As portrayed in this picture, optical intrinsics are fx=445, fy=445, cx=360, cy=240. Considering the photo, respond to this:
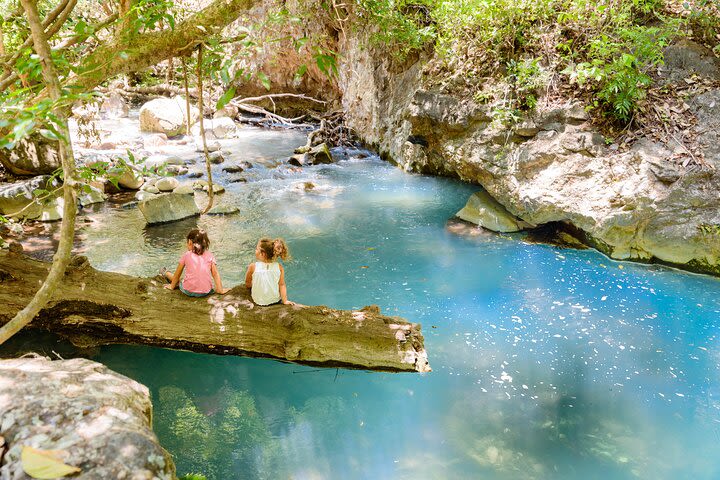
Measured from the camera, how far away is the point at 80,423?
1.92 meters

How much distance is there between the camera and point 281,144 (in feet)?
46.0

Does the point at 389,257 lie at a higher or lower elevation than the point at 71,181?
lower

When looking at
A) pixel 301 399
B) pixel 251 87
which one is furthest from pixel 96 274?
pixel 251 87

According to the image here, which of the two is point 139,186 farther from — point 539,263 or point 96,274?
point 539,263

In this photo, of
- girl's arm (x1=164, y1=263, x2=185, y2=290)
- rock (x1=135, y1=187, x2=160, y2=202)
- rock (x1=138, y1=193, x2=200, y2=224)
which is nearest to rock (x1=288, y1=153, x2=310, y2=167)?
rock (x1=135, y1=187, x2=160, y2=202)

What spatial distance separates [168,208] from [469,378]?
609 centimetres

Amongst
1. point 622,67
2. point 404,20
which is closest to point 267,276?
point 622,67

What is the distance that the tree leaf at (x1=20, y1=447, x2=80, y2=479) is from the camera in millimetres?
1650

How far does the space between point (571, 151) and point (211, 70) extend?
5.69 metres

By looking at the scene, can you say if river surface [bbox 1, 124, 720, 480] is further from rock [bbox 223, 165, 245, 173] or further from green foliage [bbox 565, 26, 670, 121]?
rock [bbox 223, 165, 245, 173]

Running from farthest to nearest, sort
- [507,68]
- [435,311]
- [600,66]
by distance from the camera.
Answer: [507,68]
[600,66]
[435,311]

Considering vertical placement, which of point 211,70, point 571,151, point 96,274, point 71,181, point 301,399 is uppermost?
point 211,70

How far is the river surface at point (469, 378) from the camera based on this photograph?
342 cm

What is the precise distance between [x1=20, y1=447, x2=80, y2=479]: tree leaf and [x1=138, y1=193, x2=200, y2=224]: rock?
6.58 meters
